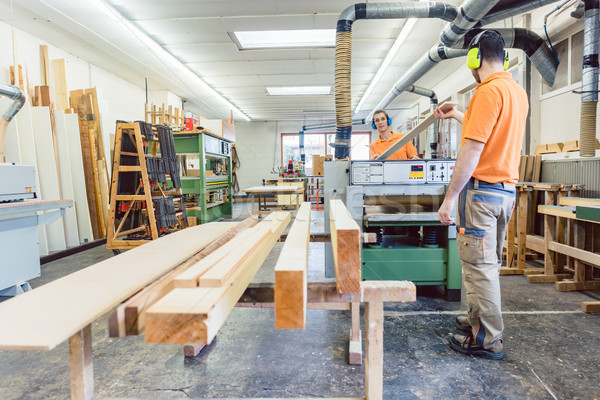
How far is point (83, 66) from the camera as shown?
601cm

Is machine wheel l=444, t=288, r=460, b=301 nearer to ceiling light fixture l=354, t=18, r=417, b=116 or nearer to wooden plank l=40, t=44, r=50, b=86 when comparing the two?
ceiling light fixture l=354, t=18, r=417, b=116

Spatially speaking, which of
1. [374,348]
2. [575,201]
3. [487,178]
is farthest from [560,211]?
[374,348]

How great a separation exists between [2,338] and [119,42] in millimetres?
5831

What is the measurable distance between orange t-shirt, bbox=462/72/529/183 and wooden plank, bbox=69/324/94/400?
1.76m

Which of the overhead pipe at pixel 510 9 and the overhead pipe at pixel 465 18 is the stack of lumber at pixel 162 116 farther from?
the overhead pipe at pixel 510 9

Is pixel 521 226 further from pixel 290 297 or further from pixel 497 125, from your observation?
pixel 290 297

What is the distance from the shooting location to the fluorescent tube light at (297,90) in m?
8.17

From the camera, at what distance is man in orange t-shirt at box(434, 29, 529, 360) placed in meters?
1.61

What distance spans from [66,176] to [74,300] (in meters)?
4.36

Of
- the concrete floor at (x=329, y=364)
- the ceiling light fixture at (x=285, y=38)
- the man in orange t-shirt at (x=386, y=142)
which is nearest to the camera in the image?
the concrete floor at (x=329, y=364)

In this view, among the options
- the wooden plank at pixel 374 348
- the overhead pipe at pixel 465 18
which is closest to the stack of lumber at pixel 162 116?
the overhead pipe at pixel 465 18

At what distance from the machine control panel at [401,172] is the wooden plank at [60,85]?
4649 mm

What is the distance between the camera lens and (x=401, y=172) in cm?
244

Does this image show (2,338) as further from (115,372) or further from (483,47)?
(483,47)
